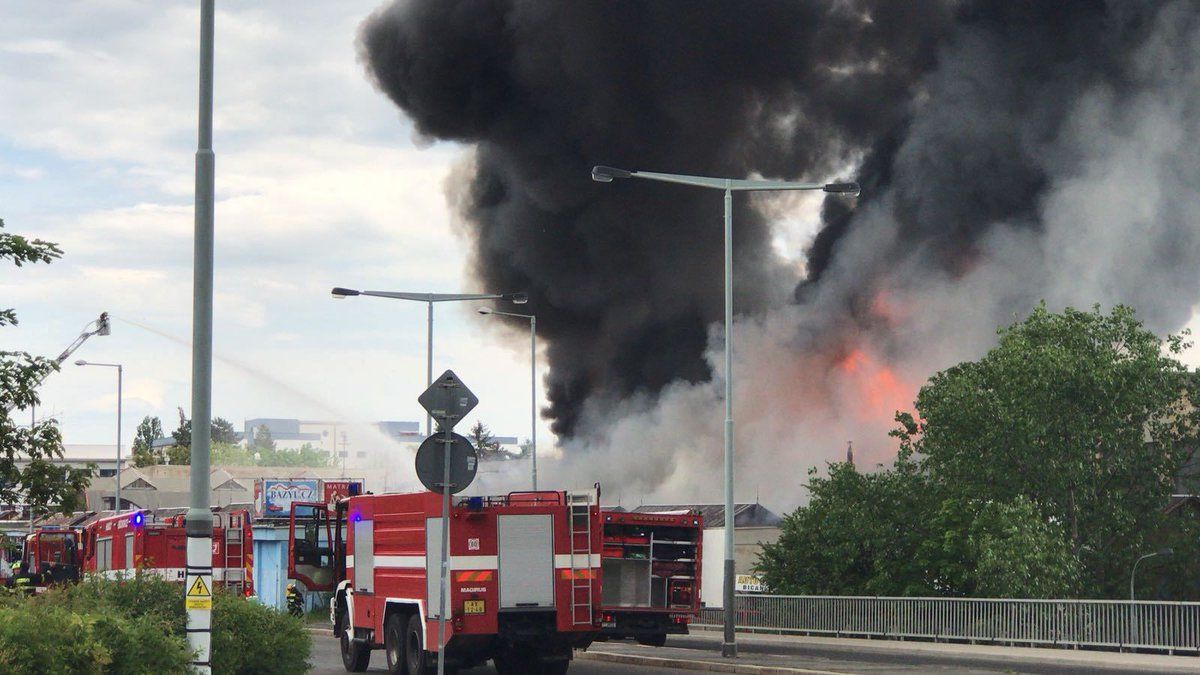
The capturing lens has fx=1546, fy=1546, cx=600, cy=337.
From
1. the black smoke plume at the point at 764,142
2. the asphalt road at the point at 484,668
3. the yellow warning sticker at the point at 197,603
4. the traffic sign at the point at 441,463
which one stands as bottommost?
the asphalt road at the point at 484,668

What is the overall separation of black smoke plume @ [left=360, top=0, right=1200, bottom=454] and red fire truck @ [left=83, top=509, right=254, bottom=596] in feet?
103

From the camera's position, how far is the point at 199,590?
1405cm

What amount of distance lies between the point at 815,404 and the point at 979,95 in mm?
14861

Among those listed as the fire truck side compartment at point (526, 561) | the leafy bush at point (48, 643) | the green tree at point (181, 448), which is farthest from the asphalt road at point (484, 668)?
the green tree at point (181, 448)

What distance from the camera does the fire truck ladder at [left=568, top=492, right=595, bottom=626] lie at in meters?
22.1

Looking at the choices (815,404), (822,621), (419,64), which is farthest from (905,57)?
(822,621)

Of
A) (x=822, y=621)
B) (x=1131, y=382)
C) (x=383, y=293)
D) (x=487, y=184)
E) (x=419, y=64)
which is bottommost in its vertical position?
(x=822, y=621)

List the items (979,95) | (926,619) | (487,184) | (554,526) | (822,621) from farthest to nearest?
(487,184), (979,95), (822,621), (926,619), (554,526)

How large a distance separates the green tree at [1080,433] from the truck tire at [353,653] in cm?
1981

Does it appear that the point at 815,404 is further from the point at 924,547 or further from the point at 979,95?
the point at 924,547

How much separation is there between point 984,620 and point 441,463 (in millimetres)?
18748

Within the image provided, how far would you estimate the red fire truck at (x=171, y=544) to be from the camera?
33188 millimetres

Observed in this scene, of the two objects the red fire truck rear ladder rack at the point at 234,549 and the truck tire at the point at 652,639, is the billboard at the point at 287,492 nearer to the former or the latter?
the red fire truck rear ladder rack at the point at 234,549

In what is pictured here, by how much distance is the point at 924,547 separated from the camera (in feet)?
129
